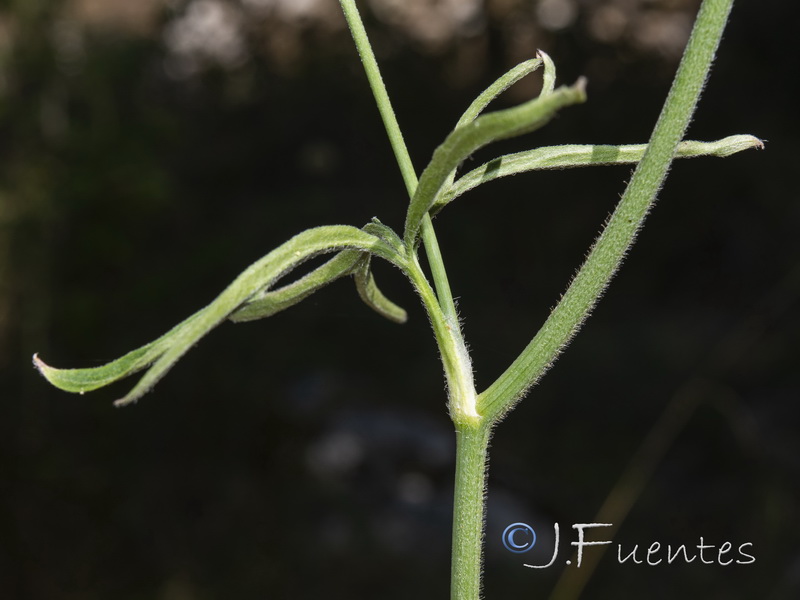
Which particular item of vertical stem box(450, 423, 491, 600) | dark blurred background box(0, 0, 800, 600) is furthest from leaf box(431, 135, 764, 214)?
dark blurred background box(0, 0, 800, 600)

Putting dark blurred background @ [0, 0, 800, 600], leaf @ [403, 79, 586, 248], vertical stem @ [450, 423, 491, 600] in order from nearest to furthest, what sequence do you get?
leaf @ [403, 79, 586, 248] < vertical stem @ [450, 423, 491, 600] < dark blurred background @ [0, 0, 800, 600]

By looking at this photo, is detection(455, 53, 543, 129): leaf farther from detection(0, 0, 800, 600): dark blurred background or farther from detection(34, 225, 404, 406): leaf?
detection(0, 0, 800, 600): dark blurred background

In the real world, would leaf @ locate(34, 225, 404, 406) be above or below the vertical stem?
above

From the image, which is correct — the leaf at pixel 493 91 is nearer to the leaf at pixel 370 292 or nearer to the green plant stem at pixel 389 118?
the green plant stem at pixel 389 118

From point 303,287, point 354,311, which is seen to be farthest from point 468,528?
point 354,311

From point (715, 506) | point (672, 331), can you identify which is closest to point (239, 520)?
point (715, 506)

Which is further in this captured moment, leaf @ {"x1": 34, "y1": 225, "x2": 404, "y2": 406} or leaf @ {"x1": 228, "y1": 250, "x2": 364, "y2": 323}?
leaf @ {"x1": 228, "y1": 250, "x2": 364, "y2": 323}
